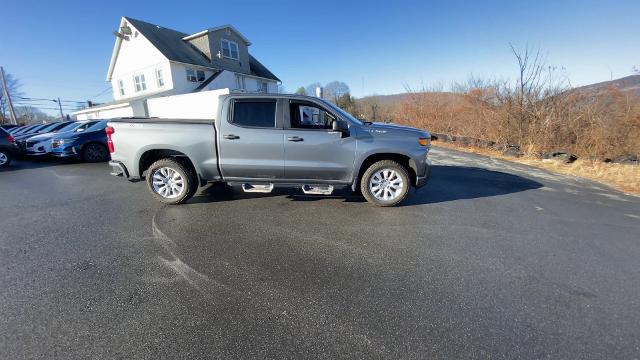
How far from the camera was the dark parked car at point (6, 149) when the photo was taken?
9648 millimetres

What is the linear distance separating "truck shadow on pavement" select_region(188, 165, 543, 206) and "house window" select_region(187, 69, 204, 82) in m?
21.7

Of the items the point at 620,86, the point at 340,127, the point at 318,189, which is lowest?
the point at 318,189

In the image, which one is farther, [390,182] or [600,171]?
[600,171]

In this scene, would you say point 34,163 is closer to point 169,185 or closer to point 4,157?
point 4,157

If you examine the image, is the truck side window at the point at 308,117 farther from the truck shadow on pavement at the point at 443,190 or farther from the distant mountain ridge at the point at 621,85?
the distant mountain ridge at the point at 621,85

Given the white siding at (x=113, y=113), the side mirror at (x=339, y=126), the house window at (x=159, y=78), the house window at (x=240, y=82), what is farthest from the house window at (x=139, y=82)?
the side mirror at (x=339, y=126)

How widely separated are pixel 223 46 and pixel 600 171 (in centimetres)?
2866

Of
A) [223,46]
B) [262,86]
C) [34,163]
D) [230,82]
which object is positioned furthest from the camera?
[262,86]

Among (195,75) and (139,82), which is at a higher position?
(195,75)

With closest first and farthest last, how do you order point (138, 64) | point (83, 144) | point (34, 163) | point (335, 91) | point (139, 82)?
point (83, 144), point (34, 163), point (138, 64), point (139, 82), point (335, 91)

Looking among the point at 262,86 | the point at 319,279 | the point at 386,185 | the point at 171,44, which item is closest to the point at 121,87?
the point at 171,44

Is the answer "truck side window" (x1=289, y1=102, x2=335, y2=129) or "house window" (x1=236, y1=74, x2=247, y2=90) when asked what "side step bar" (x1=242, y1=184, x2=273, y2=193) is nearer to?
"truck side window" (x1=289, y1=102, x2=335, y2=129)

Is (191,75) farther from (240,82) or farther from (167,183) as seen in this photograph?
(167,183)

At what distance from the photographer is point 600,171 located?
825 cm
